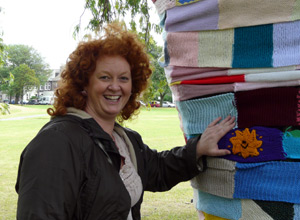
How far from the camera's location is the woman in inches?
62.1

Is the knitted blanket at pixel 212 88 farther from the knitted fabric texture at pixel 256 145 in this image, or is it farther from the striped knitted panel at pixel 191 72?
the knitted fabric texture at pixel 256 145

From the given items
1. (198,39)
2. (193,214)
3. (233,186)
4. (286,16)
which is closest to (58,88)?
(198,39)

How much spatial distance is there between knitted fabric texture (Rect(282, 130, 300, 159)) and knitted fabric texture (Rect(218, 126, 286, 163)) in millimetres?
20

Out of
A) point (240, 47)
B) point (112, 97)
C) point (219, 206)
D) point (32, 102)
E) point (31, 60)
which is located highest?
point (31, 60)

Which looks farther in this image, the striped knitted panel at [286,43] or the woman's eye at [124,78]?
the woman's eye at [124,78]

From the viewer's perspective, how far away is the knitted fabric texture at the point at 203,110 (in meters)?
1.67

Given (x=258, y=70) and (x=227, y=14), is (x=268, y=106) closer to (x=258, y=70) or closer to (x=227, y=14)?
(x=258, y=70)

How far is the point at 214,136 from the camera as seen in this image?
1762 millimetres

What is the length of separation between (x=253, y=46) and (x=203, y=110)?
1.26ft

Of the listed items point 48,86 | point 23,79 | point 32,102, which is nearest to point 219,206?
point 23,79

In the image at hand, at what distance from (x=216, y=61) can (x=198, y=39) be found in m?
0.14

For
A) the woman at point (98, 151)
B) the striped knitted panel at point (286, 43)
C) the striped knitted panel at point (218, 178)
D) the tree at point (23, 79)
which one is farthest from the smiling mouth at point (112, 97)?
the tree at point (23, 79)

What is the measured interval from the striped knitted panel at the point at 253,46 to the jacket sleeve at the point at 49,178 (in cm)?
85

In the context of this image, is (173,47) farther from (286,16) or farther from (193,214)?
(193,214)
